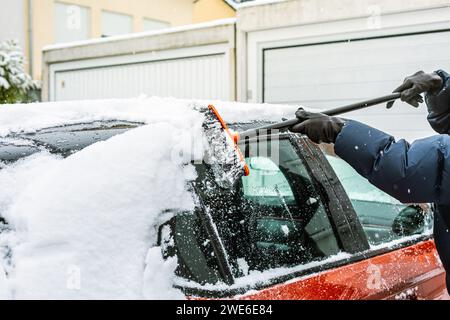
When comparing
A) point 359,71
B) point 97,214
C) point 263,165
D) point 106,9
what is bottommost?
point 97,214

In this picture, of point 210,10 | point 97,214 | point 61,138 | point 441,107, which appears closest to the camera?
point 97,214

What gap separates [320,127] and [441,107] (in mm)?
738

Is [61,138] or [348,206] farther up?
[61,138]

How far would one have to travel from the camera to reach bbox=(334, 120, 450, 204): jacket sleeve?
176 cm

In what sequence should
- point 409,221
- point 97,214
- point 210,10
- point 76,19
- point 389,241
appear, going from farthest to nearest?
point 210,10 < point 76,19 < point 409,221 < point 389,241 < point 97,214

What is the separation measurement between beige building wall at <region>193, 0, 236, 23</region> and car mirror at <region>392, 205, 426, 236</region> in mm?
19461

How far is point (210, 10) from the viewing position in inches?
881

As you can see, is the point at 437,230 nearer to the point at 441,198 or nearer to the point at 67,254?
the point at 441,198

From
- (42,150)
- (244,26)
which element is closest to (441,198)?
(42,150)

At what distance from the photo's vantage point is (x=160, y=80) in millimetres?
9656

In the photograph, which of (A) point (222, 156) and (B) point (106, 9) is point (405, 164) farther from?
(B) point (106, 9)

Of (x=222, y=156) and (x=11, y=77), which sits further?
(x=11, y=77)

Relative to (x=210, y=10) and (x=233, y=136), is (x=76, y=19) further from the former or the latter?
(x=233, y=136)

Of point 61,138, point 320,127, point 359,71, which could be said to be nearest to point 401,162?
point 320,127
